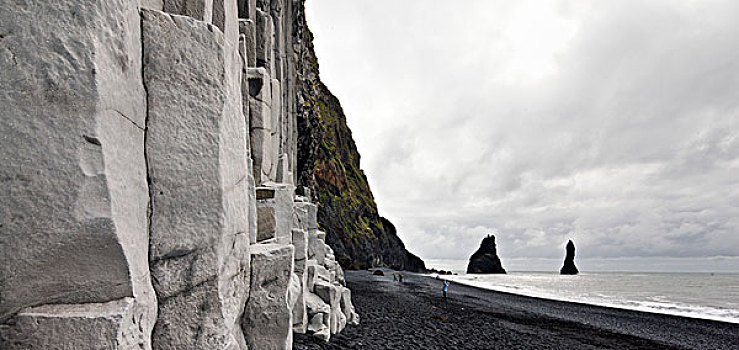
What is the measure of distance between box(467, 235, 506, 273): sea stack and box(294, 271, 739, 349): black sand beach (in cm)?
9077

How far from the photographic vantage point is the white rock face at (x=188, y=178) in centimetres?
305

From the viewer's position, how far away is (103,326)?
2.33 metres

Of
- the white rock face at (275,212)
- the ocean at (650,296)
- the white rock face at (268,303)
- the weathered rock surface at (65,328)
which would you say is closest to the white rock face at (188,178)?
the weathered rock surface at (65,328)

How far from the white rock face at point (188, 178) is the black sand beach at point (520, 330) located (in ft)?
15.6

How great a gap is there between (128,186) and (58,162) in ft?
1.40

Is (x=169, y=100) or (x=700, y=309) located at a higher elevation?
(x=169, y=100)

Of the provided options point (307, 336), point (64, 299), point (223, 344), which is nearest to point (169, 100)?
point (64, 299)

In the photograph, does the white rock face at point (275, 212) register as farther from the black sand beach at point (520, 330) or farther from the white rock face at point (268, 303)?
the black sand beach at point (520, 330)

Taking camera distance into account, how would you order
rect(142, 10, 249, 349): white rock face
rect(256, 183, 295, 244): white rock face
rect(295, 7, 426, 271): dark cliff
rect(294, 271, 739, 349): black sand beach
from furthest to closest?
rect(295, 7, 426, 271): dark cliff
rect(294, 271, 739, 349): black sand beach
rect(256, 183, 295, 244): white rock face
rect(142, 10, 249, 349): white rock face

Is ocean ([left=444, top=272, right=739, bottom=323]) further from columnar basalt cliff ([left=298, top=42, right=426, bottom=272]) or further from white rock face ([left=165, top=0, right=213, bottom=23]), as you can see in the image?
white rock face ([left=165, top=0, right=213, bottom=23])

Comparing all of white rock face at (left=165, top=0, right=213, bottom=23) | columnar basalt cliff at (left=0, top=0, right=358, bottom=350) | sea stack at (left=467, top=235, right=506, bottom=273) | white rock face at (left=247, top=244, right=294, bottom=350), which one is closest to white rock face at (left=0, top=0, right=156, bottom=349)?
columnar basalt cliff at (left=0, top=0, right=358, bottom=350)

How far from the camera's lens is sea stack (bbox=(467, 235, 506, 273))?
4592 inches

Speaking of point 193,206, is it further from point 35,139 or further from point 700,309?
point 700,309

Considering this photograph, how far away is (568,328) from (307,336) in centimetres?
1657
